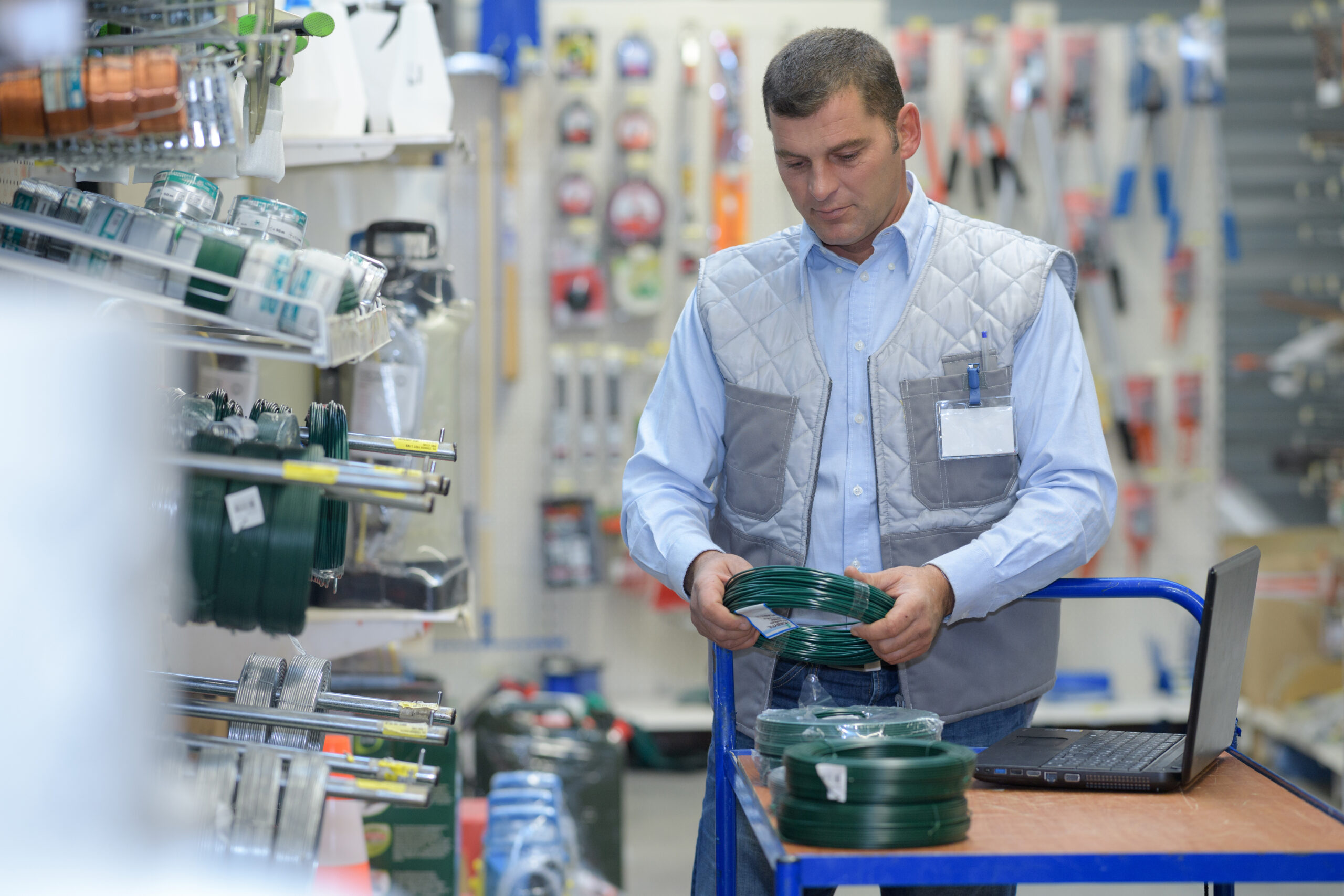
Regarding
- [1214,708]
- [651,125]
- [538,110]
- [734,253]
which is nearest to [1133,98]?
[651,125]

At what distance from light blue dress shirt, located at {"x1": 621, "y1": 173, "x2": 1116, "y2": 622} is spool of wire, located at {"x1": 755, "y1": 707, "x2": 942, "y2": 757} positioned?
10.7 inches

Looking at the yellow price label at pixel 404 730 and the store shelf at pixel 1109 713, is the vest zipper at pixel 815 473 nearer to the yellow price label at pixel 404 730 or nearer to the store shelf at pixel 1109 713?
the yellow price label at pixel 404 730

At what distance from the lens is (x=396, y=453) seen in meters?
1.66

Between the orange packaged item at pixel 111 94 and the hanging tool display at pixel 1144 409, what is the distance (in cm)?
498

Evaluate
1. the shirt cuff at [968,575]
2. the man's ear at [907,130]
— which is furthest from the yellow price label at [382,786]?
the man's ear at [907,130]

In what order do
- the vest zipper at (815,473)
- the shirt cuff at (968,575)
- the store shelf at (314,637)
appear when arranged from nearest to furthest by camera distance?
the shirt cuff at (968,575), the vest zipper at (815,473), the store shelf at (314,637)

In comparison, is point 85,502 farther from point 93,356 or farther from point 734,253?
point 734,253

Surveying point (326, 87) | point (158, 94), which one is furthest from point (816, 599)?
point (326, 87)

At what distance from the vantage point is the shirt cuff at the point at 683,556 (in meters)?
2.02

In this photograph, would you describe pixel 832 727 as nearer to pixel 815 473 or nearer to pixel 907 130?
pixel 815 473

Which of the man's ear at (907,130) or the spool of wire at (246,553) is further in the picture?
the man's ear at (907,130)

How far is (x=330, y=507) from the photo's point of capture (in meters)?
1.48

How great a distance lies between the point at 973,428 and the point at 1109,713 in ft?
12.1

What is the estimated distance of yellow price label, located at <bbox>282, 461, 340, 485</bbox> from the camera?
131 cm
